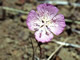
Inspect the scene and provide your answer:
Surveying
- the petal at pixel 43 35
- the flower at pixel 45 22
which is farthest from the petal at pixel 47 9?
the petal at pixel 43 35

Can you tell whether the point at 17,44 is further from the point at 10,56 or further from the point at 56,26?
the point at 56,26

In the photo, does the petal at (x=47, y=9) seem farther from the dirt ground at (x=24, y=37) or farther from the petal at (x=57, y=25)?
the dirt ground at (x=24, y=37)

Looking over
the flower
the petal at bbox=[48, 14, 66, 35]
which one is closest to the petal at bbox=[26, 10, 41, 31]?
the flower

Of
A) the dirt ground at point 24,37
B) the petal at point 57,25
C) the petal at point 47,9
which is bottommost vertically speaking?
the dirt ground at point 24,37

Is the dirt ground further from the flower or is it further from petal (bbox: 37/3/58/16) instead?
petal (bbox: 37/3/58/16)

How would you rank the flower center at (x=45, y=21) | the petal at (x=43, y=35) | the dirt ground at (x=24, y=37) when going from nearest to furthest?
the petal at (x=43, y=35) < the flower center at (x=45, y=21) < the dirt ground at (x=24, y=37)

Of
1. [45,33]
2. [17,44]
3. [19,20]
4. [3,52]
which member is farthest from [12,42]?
[45,33]
